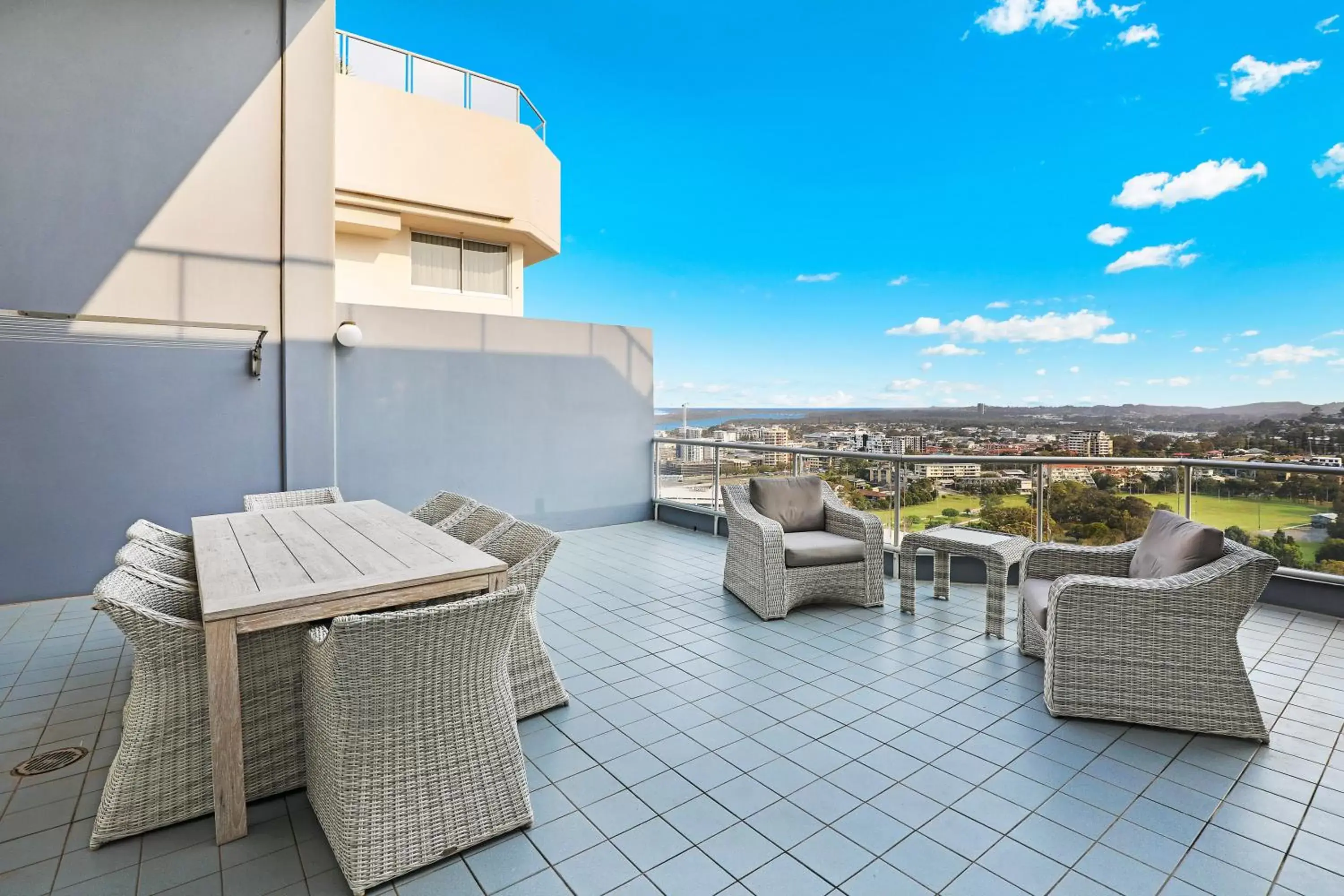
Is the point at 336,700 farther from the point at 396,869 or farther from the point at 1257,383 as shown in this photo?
the point at 1257,383

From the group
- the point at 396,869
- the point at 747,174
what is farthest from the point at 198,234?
the point at 747,174

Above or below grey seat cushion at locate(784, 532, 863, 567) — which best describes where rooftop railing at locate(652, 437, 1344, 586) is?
above

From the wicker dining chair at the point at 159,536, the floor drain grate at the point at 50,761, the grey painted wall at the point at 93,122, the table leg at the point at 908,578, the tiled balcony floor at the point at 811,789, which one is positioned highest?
the grey painted wall at the point at 93,122

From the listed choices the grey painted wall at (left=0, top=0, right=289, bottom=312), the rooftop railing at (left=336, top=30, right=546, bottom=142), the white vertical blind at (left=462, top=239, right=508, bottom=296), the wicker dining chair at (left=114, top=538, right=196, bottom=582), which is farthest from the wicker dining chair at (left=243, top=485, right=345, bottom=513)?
the rooftop railing at (left=336, top=30, right=546, bottom=142)

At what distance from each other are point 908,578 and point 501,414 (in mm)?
4543

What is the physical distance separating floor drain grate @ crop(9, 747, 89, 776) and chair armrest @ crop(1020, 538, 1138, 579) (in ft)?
14.7

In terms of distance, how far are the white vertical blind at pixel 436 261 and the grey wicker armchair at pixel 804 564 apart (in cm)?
672

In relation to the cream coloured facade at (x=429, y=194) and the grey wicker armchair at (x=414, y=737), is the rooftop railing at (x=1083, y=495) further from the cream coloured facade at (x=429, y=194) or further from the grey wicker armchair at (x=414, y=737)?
the cream coloured facade at (x=429, y=194)

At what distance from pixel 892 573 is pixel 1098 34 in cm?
1201

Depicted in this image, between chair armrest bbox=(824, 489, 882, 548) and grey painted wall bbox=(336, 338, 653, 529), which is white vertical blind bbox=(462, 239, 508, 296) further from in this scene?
chair armrest bbox=(824, 489, 882, 548)

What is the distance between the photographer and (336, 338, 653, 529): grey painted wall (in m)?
6.16

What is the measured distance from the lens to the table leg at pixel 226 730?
196cm

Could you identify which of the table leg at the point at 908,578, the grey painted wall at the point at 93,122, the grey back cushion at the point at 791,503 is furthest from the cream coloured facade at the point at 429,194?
the table leg at the point at 908,578

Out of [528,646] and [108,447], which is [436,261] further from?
[528,646]
